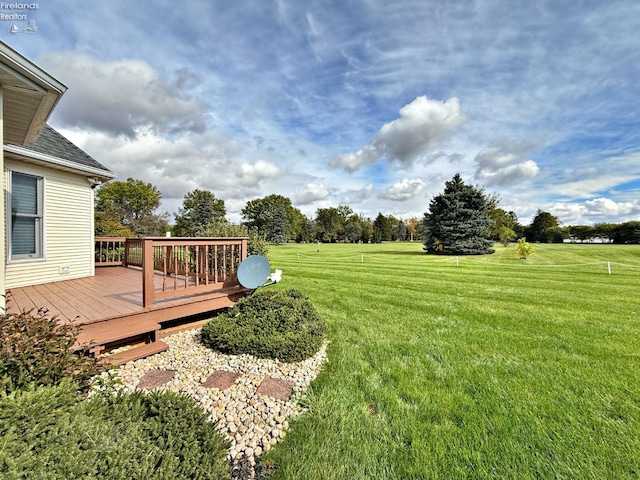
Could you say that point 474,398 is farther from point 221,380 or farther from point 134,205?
point 134,205

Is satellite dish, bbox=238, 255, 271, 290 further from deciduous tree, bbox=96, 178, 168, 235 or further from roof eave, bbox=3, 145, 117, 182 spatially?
deciduous tree, bbox=96, 178, 168, 235

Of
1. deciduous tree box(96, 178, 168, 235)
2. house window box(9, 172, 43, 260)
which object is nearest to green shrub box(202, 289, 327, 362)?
house window box(9, 172, 43, 260)

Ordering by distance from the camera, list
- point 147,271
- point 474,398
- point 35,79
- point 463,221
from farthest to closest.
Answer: point 463,221
point 147,271
point 35,79
point 474,398

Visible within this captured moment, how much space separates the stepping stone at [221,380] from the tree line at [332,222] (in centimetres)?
539

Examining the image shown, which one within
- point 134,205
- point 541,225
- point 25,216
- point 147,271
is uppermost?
point 134,205

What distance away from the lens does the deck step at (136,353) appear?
329cm

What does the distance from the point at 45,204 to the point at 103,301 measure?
3.58m

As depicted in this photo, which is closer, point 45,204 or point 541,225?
point 45,204

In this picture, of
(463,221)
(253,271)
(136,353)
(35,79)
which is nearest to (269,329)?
(253,271)

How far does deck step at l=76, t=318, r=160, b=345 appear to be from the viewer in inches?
131

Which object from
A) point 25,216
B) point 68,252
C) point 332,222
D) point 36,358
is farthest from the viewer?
point 332,222

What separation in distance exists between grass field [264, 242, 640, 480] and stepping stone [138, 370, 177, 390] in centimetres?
172

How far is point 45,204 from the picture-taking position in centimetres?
589

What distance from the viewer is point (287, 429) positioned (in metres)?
2.29
